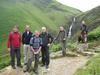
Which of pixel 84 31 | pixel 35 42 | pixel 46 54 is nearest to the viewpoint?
pixel 35 42

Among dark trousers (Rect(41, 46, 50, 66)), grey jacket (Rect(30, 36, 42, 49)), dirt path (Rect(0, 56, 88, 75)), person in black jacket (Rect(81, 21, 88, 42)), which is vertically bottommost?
dirt path (Rect(0, 56, 88, 75))

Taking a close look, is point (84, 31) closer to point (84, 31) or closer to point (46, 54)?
point (84, 31)

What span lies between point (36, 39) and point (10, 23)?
409 feet

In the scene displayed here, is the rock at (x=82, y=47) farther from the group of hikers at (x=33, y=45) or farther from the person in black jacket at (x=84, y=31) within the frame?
the group of hikers at (x=33, y=45)

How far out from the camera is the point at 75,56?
104ft

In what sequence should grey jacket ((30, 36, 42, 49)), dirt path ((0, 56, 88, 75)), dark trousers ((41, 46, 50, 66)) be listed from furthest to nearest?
dirt path ((0, 56, 88, 75)) → dark trousers ((41, 46, 50, 66)) → grey jacket ((30, 36, 42, 49))

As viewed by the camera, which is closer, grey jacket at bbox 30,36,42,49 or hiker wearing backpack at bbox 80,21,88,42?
grey jacket at bbox 30,36,42,49

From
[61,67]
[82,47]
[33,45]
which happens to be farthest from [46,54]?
[82,47]

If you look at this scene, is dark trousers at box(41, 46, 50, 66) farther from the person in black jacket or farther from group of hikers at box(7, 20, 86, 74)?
the person in black jacket

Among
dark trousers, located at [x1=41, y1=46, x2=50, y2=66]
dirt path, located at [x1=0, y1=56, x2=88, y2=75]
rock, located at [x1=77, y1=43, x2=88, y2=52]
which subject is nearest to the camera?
dark trousers, located at [x1=41, y1=46, x2=50, y2=66]

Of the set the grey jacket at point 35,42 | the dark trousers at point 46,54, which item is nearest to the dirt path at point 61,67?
the dark trousers at point 46,54

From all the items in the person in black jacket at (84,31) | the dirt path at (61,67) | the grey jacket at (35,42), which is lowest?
the dirt path at (61,67)

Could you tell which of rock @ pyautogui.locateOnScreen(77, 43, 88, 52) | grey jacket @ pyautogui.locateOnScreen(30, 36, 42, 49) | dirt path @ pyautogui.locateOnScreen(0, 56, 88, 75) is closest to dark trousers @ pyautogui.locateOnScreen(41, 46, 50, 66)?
dirt path @ pyautogui.locateOnScreen(0, 56, 88, 75)

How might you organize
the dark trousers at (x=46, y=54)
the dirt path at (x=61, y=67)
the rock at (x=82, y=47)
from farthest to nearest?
the rock at (x=82, y=47), the dirt path at (x=61, y=67), the dark trousers at (x=46, y=54)
